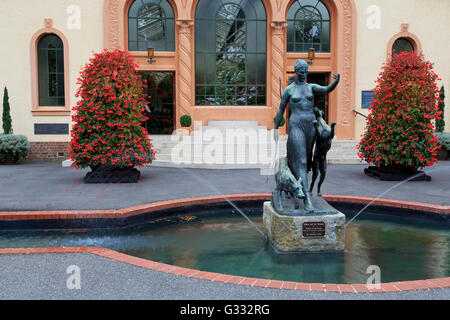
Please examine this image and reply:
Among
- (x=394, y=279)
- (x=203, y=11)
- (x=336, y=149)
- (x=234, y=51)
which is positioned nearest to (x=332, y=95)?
Result: (x=336, y=149)

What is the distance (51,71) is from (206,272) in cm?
1537

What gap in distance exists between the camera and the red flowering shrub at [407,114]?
10.8 meters

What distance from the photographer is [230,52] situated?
1864 centimetres

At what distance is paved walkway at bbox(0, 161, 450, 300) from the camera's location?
12.6ft

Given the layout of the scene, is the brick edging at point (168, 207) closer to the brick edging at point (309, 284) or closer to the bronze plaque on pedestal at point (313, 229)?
the brick edging at point (309, 284)

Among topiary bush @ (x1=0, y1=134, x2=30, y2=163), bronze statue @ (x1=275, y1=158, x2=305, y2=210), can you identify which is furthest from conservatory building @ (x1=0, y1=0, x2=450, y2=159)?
bronze statue @ (x1=275, y1=158, x2=305, y2=210)

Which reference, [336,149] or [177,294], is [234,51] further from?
[177,294]

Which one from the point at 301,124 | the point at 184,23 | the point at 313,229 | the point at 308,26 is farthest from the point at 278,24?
the point at 313,229

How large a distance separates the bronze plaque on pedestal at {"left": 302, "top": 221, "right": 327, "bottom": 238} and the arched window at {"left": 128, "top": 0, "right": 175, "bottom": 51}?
46.5ft

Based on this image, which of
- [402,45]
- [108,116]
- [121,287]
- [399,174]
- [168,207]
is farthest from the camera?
[402,45]

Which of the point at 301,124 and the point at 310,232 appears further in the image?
the point at 301,124

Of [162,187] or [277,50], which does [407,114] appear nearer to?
[162,187]

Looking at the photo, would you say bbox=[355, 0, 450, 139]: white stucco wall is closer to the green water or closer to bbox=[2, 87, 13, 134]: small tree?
the green water

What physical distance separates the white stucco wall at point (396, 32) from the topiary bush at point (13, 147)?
13.4 m
